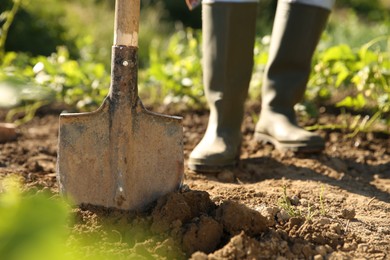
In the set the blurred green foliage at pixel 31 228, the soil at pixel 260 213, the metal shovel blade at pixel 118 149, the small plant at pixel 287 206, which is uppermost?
the blurred green foliage at pixel 31 228

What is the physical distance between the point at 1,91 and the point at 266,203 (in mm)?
1347

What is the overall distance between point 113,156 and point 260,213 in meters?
0.45

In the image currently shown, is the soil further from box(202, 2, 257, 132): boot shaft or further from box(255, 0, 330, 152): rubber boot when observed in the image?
box(202, 2, 257, 132): boot shaft

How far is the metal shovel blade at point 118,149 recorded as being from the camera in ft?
5.79

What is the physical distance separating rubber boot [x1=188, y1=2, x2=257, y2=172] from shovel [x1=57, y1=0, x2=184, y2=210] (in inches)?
26.0

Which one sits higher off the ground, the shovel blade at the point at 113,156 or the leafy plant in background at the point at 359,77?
the leafy plant in background at the point at 359,77

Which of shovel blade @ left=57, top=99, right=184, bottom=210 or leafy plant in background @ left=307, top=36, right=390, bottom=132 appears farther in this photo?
leafy plant in background @ left=307, top=36, right=390, bottom=132

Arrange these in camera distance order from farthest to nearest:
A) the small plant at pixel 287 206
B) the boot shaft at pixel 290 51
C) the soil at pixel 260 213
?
the boot shaft at pixel 290 51, the small plant at pixel 287 206, the soil at pixel 260 213

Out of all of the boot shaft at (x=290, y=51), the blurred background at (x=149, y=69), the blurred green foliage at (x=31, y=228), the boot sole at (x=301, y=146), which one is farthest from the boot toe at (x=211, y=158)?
the blurred green foliage at (x=31, y=228)

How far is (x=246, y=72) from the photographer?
254cm

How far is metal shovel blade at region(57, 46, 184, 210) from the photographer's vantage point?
1.77 m

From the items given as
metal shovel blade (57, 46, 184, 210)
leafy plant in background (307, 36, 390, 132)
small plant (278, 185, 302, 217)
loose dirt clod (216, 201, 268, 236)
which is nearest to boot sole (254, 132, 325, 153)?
leafy plant in background (307, 36, 390, 132)

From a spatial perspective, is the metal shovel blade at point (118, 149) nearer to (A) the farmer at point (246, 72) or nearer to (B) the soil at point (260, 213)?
(B) the soil at point (260, 213)

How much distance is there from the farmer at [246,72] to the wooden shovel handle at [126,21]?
0.57 m
